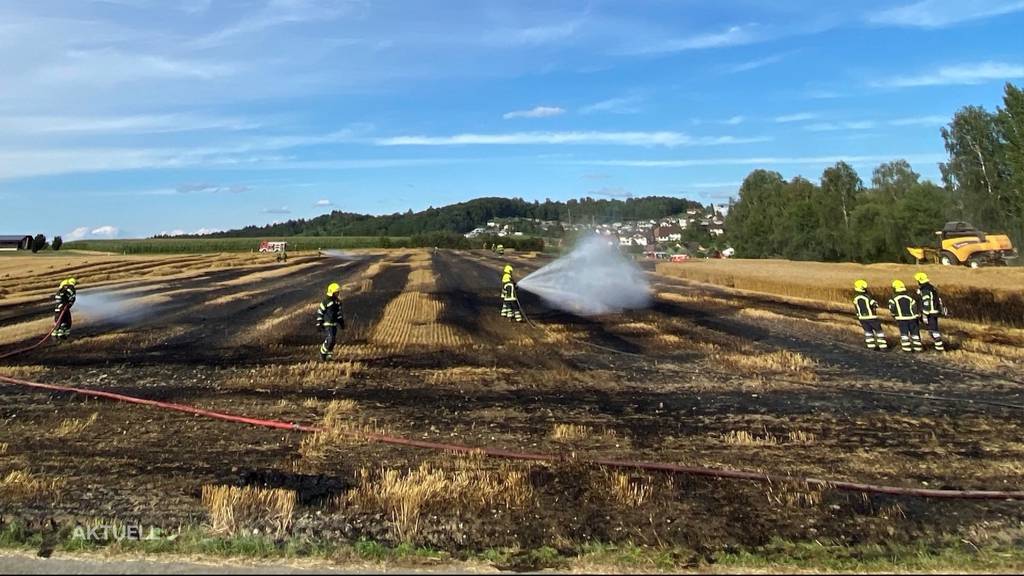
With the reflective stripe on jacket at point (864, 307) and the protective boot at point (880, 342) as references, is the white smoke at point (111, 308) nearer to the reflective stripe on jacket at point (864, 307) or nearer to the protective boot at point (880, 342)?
the reflective stripe on jacket at point (864, 307)

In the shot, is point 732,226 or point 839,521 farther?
point 732,226

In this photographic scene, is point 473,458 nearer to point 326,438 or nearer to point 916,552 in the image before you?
point 326,438

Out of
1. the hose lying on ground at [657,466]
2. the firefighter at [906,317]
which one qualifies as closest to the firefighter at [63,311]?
the hose lying on ground at [657,466]

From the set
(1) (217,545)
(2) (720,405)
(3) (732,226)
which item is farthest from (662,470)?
(3) (732,226)

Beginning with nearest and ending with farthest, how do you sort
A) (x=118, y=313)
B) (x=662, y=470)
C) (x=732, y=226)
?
(x=662, y=470) < (x=118, y=313) < (x=732, y=226)

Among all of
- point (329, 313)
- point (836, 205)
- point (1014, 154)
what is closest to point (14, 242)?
point (329, 313)

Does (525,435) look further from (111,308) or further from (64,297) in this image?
(111,308)

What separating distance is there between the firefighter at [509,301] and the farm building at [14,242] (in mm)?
81143

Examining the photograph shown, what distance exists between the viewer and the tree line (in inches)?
2670

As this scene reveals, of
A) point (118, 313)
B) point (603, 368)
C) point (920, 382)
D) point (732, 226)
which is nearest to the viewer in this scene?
point (920, 382)

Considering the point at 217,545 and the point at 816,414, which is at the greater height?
the point at 217,545

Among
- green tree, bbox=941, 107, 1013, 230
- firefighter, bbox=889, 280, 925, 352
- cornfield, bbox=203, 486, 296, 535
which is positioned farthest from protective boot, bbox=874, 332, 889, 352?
green tree, bbox=941, 107, 1013, 230

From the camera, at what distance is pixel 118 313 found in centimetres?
2978

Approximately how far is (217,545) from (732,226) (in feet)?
389
